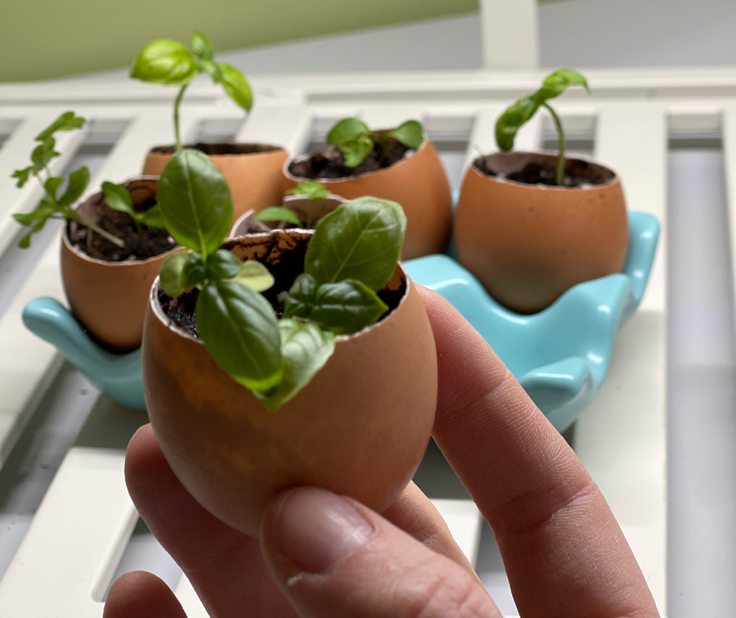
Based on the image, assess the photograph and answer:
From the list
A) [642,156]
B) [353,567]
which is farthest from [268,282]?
[642,156]

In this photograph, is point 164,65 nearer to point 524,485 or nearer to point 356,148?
point 356,148

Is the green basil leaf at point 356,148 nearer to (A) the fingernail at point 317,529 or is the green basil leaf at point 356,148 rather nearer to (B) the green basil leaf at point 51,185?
(B) the green basil leaf at point 51,185

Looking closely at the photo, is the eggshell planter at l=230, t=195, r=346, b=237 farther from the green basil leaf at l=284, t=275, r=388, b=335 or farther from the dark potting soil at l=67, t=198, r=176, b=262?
the green basil leaf at l=284, t=275, r=388, b=335

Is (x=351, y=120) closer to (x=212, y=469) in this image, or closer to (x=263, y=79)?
(x=212, y=469)

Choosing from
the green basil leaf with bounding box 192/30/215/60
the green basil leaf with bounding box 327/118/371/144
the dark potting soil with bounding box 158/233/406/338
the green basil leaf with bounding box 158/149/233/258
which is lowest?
the green basil leaf with bounding box 327/118/371/144

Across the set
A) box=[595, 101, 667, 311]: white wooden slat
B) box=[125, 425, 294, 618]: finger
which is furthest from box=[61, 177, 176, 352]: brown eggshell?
box=[595, 101, 667, 311]: white wooden slat

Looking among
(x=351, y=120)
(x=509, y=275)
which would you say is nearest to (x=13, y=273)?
(x=351, y=120)
